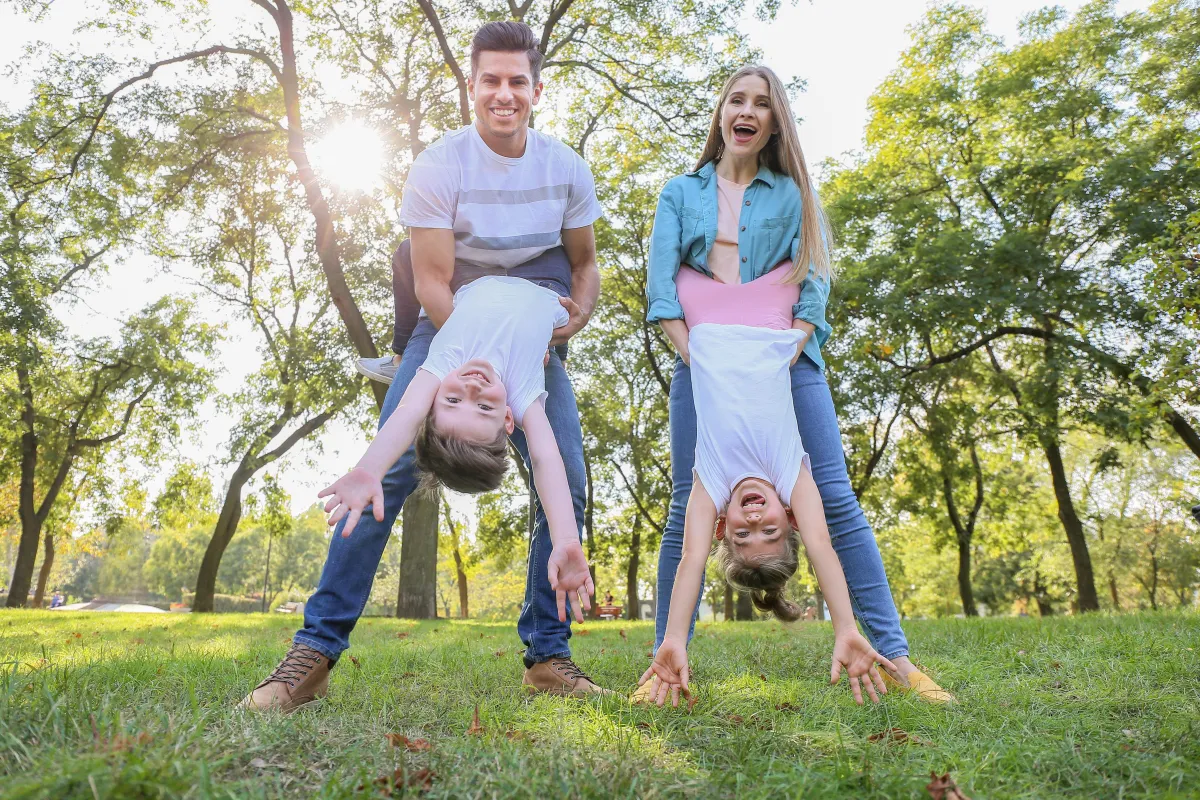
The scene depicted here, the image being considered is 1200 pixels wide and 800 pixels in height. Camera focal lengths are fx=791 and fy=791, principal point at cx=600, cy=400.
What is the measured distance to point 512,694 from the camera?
10.9 feet

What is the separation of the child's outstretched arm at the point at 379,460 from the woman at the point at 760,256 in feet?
4.69

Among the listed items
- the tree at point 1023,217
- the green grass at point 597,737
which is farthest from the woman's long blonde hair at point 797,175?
the tree at point 1023,217

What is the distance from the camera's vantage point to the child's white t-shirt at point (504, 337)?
9.64ft

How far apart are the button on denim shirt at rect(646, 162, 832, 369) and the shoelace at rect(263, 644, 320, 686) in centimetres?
210

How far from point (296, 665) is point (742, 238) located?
277cm

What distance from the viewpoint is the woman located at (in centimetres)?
375

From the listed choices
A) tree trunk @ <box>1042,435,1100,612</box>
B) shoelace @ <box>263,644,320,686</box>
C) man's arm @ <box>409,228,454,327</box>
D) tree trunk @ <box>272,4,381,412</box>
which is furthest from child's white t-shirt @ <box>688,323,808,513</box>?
tree trunk @ <box>1042,435,1100,612</box>

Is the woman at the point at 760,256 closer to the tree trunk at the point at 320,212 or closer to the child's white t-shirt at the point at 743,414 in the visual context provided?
the child's white t-shirt at the point at 743,414

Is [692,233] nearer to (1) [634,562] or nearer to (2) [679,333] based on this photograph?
(2) [679,333]

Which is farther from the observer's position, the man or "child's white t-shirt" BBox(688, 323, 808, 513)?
"child's white t-shirt" BBox(688, 323, 808, 513)

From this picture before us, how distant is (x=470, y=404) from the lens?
284cm

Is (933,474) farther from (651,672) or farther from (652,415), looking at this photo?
(651,672)

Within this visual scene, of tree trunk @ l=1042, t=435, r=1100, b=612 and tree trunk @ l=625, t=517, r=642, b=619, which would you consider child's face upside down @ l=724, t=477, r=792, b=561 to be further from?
tree trunk @ l=625, t=517, r=642, b=619

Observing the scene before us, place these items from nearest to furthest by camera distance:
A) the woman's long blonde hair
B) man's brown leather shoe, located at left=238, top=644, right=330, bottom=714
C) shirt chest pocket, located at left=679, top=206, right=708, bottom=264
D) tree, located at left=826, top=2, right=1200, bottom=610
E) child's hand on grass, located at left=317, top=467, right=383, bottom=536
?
child's hand on grass, located at left=317, top=467, right=383, bottom=536
man's brown leather shoe, located at left=238, top=644, right=330, bottom=714
the woman's long blonde hair
shirt chest pocket, located at left=679, top=206, right=708, bottom=264
tree, located at left=826, top=2, right=1200, bottom=610
